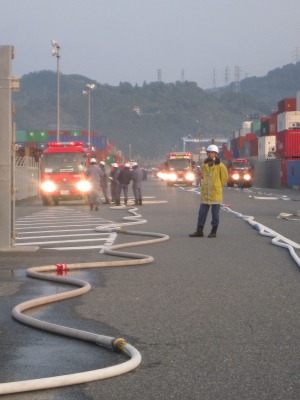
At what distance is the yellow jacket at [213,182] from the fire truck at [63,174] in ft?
58.2

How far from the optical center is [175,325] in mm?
7363

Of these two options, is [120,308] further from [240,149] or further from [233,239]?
[240,149]

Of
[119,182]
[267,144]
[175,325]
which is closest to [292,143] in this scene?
[267,144]

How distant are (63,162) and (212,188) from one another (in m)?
18.8

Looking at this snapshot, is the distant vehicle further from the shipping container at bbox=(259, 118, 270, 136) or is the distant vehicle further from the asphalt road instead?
Result: the asphalt road

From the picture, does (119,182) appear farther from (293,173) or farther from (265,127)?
(265,127)

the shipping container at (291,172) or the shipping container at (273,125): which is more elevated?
the shipping container at (273,125)

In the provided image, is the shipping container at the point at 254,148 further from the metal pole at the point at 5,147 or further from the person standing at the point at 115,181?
the metal pole at the point at 5,147

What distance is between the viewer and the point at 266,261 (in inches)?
492

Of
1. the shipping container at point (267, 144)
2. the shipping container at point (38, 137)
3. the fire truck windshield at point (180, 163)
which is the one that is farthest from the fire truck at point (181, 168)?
the shipping container at point (38, 137)

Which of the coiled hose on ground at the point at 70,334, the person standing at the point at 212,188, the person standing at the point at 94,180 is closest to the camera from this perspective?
the coiled hose on ground at the point at 70,334

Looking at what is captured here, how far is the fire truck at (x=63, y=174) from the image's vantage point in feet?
114

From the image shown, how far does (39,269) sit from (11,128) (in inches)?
160

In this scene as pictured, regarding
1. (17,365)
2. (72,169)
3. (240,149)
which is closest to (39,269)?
(17,365)
